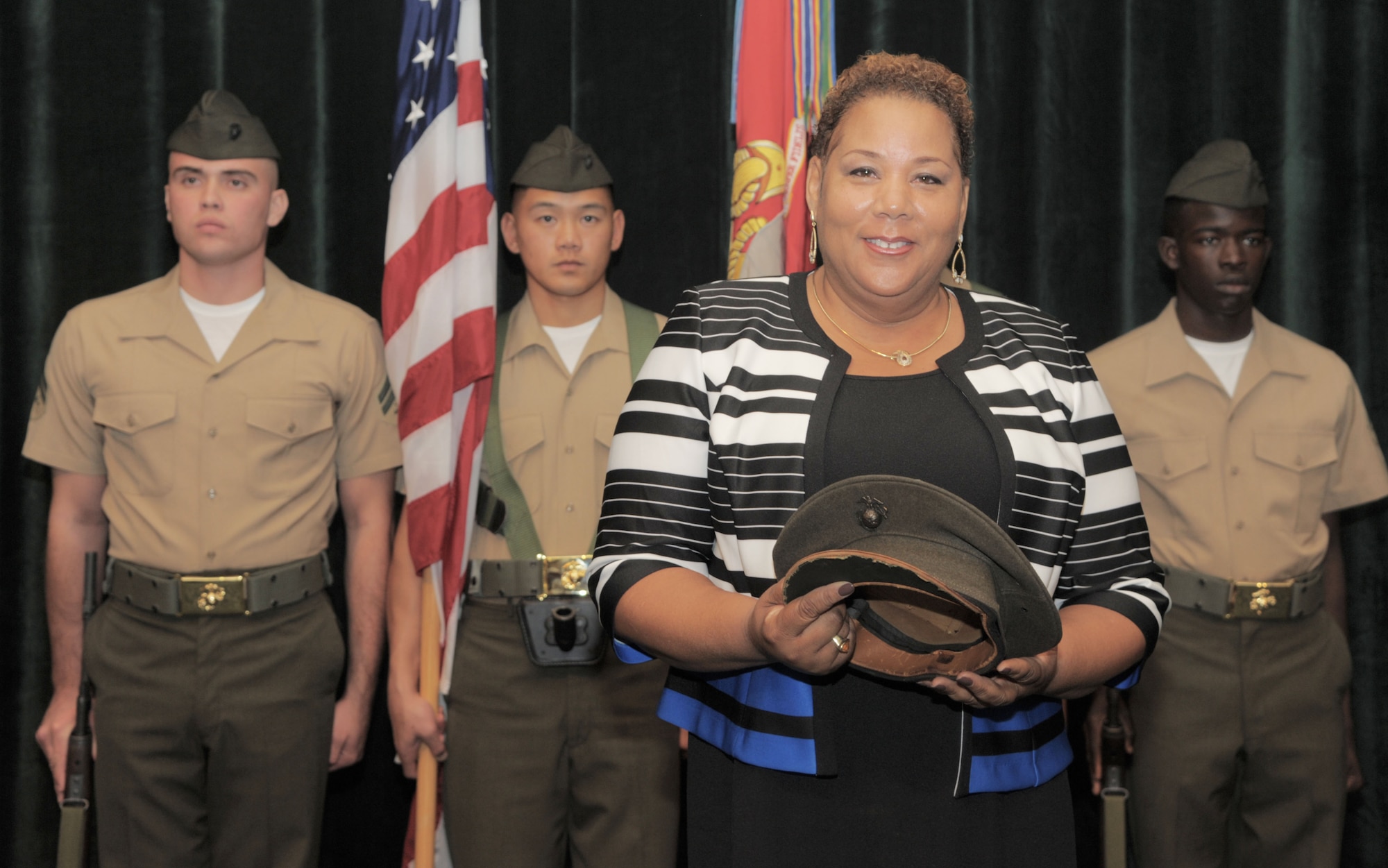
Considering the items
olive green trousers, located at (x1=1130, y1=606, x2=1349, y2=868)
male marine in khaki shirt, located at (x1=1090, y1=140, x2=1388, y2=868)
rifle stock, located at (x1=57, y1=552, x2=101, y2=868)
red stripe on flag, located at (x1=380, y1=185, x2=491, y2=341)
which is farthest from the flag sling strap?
olive green trousers, located at (x1=1130, y1=606, x2=1349, y2=868)

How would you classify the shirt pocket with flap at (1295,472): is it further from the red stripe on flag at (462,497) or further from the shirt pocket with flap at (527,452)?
the red stripe on flag at (462,497)

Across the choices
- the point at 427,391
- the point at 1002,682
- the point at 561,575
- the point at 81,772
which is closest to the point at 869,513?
the point at 1002,682

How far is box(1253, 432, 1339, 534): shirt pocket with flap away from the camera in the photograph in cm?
288

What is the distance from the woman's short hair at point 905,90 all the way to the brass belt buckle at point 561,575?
4.90 ft

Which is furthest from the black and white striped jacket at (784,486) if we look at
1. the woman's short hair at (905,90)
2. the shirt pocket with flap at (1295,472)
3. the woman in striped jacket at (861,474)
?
the shirt pocket with flap at (1295,472)

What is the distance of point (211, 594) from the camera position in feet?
8.59

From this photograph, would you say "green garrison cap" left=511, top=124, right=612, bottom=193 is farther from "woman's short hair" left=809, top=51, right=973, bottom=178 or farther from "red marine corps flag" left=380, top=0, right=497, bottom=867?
"woman's short hair" left=809, top=51, right=973, bottom=178

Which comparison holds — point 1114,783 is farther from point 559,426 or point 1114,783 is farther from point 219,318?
point 219,318

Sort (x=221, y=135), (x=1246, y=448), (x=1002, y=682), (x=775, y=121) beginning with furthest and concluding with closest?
(x=1246, y=448), (x=775, y=121), (x=221, y=135), (x=1002, y=682)

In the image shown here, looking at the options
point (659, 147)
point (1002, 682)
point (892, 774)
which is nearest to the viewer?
point (1002, 682)

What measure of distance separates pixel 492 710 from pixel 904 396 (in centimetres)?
170

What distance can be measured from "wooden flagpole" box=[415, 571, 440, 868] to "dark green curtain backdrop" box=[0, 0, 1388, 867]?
64 cm

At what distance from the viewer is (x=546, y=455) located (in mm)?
2836

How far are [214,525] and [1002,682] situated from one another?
1949 millimetres
